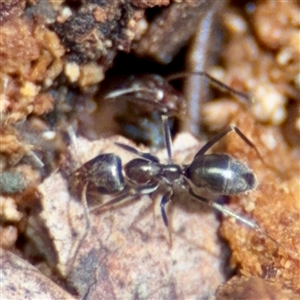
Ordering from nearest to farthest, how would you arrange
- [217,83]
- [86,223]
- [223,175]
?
[86,223] → [223,175] → [217,83]

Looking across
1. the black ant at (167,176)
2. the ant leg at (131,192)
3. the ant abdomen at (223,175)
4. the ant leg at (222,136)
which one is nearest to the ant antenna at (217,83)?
the black ant at (167,176)

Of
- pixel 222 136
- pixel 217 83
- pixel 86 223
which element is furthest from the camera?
pixel 217 83

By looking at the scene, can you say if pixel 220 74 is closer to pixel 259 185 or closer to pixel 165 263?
pixel 259 185

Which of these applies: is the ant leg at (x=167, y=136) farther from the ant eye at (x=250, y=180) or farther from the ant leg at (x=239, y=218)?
the ant eye at (x=250, y=180)

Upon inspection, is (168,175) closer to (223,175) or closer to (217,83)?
(223,175)

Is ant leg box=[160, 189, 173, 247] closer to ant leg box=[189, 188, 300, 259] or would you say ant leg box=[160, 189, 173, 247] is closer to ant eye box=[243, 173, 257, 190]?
ant leg box=[189, 188, 300, 259]

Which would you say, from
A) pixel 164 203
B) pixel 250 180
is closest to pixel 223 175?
pixel 250 180
